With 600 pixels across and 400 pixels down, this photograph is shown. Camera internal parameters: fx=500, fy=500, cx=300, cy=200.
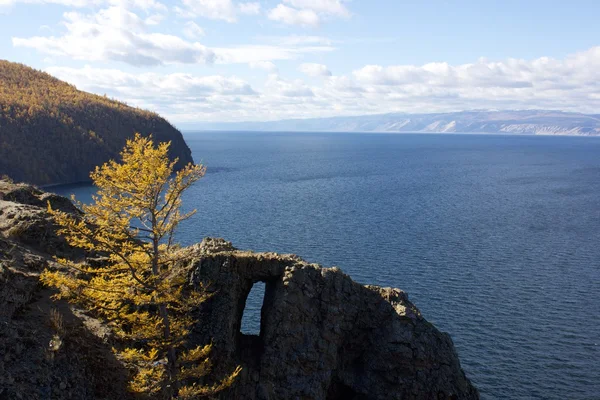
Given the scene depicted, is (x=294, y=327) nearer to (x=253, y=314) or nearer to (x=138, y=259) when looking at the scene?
(x=138, y=259)

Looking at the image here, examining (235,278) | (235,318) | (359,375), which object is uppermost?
(235,278)

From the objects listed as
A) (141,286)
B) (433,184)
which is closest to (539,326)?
(141,286)

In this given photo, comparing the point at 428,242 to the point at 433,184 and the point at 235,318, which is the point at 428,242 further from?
the point at 433,184

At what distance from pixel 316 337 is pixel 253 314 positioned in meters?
28.8

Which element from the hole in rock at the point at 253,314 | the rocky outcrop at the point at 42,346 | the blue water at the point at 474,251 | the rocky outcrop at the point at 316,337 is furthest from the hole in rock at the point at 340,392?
the hole in rock at the point at 253,314

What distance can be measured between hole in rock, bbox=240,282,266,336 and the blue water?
9.4 inches

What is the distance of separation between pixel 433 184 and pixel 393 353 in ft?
Result: 502

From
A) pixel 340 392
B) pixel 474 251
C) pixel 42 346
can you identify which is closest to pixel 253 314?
pixel 340 392

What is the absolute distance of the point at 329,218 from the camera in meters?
118

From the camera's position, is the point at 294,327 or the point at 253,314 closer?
the point at 294,327

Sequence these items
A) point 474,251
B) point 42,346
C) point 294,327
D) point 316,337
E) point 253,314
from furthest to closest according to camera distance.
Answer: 1. point 474,251
2. point 253,314
3. point 316,337
4. point 294,327
5. point 42,346

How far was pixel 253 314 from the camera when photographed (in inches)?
2430

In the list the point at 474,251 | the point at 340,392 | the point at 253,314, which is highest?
the point at 340,392

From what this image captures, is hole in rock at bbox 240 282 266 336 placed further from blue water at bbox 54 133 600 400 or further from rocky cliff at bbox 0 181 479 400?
rocky cliff at bbox 0 181 479 400
